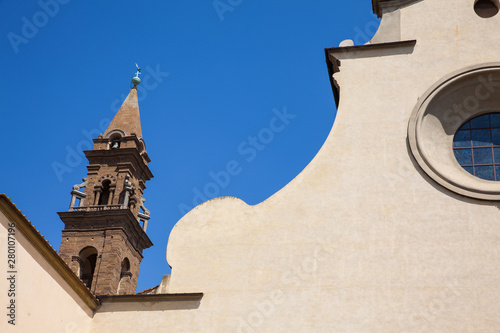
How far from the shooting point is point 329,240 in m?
10.6

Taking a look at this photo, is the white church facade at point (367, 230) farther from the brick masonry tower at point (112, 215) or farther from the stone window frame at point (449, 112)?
the brick masonry tower at point (112, 215)

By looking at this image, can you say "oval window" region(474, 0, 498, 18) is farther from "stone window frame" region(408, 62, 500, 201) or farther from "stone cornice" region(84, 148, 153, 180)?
"stone cornice" region(84, 148, 153, 180)

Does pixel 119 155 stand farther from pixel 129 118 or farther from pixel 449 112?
pixel 449 112

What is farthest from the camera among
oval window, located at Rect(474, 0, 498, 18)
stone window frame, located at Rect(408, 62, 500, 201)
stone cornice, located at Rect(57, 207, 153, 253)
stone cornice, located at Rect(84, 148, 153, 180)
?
stone cornice, located at Rect(84, 148, 153, 180)

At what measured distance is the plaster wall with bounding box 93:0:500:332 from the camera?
9.91 meters

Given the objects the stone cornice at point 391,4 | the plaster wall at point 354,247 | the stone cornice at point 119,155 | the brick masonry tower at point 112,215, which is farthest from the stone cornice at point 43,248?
the stone cornice at point 119,155

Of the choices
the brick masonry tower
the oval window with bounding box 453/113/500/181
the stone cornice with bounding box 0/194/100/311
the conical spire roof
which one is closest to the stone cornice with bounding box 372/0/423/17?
the oval window with bounding box 453/113/500/181

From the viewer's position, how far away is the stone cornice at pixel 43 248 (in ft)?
29.9

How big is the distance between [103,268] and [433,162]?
30016mm

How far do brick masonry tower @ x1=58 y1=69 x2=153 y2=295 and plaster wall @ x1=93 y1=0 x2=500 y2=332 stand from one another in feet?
89.8

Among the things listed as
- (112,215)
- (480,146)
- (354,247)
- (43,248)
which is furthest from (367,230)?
(112,215)

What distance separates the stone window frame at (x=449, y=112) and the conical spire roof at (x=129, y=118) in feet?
112

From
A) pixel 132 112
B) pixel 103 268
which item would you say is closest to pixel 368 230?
pixel 103 268

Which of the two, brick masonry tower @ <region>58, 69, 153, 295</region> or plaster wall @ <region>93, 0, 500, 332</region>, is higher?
brick masonry tower @ <region>58, 69, 153, 295</region>
